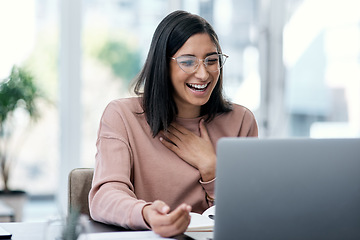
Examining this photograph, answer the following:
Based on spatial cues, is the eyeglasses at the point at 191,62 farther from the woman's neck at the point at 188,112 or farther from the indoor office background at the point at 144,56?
the indoor office background at the point at 144,56

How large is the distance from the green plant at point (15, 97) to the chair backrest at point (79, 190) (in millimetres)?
1783

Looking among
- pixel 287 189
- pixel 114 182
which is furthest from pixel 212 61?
pixel 287 189

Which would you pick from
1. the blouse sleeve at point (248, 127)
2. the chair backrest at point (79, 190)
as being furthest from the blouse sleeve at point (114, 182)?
the blouse sleeve at point (248, 127)

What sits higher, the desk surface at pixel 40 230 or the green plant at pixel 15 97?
the green plant at pixel 15 97

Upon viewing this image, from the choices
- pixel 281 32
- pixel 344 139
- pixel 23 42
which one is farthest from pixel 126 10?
pixel 344 139

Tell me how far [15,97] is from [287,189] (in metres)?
2.66

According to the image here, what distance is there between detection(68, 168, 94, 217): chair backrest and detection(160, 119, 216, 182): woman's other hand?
0.28 m

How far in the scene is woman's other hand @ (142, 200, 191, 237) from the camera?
4.15ft

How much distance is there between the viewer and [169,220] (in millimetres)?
1272

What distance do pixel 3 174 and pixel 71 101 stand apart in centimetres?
65

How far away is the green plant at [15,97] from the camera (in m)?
3.37

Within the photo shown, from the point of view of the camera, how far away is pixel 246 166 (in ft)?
3.40

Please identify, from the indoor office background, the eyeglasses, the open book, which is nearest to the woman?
the eyeglasses

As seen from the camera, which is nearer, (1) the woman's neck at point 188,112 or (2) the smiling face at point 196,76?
(2) the smiling face at point 196,76
